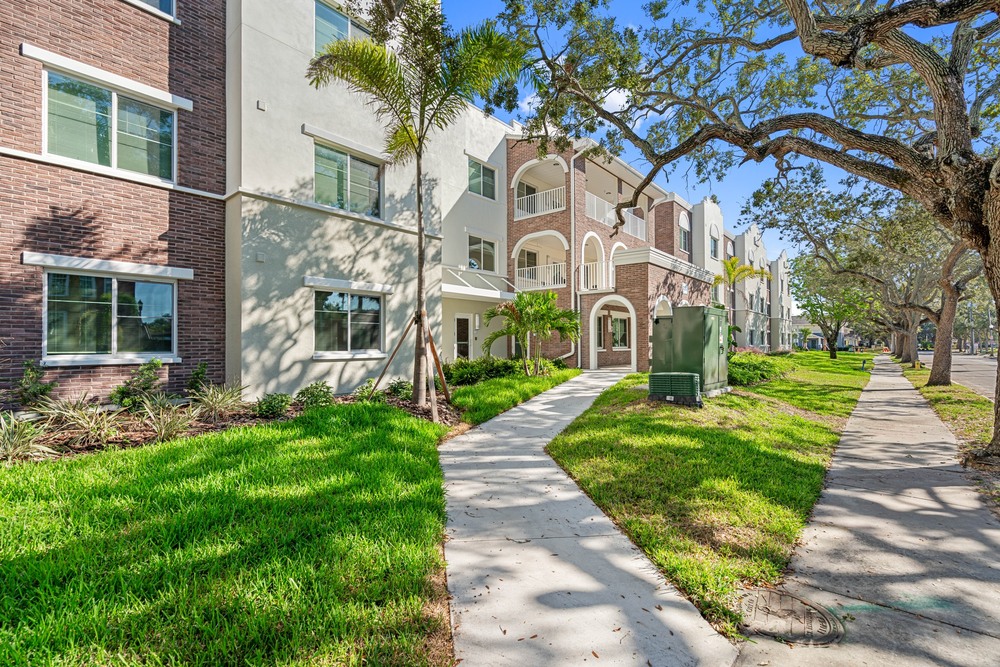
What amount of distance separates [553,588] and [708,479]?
2743mm

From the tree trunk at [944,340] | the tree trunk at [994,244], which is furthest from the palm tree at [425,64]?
the tree trunk at [944,340]

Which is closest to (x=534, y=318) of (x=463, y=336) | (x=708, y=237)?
(x=463, y=336)

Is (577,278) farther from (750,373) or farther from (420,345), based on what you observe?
(420,345)

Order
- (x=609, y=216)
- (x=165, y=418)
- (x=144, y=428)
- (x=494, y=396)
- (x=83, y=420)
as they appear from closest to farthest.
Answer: (x=83, y=420)
(x=165, y=418)
(x=144, y=428)
(x=494, y=396)
(x=609, y=216)

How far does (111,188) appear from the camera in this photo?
806cm


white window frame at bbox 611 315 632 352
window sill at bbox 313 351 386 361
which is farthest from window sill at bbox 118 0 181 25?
white window frame at bbox 611 315 632 352

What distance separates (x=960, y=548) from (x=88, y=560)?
21.9 feet

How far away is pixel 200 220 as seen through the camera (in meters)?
9.22

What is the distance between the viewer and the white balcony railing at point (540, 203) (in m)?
18.9

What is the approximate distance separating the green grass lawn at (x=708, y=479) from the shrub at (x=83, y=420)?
656cm

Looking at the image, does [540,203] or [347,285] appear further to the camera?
Answer: [540,203]

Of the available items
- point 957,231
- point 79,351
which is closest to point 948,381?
point 957,231

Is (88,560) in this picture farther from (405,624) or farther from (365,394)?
(365,394)

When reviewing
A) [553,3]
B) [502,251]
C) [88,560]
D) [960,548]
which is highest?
[553,3]
